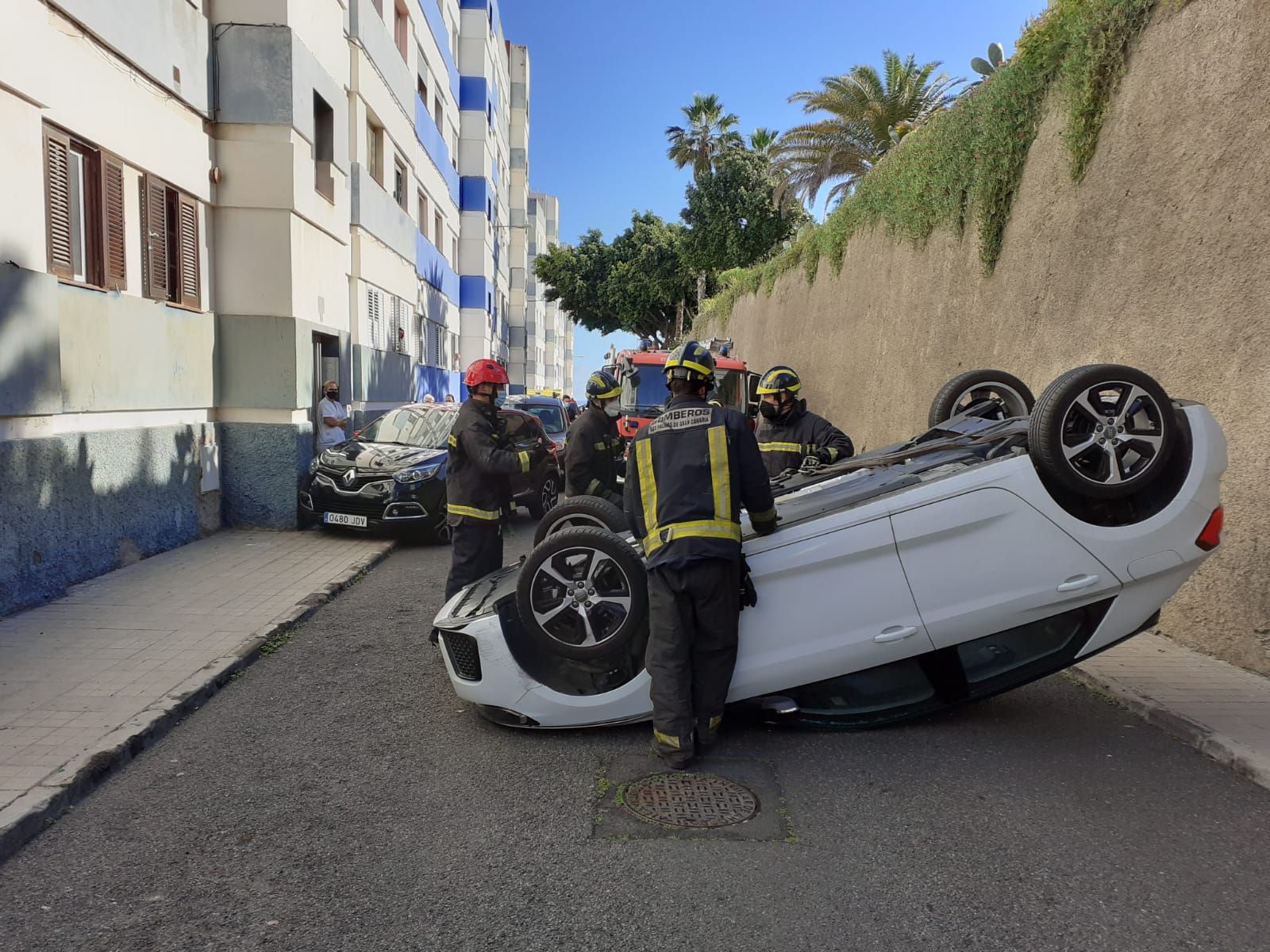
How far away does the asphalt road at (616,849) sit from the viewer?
297 cm

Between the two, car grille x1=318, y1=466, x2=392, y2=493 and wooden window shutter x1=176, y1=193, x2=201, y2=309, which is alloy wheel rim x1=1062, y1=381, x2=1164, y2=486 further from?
wooden window shutter x1=176, y1=193, x2=201, y2=309

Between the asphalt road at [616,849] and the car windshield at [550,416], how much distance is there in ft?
40.2

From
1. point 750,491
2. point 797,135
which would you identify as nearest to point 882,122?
point 797,135

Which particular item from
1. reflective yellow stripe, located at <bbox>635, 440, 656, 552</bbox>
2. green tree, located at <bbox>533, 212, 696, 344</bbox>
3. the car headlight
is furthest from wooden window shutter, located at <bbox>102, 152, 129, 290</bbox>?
green tree, located at <bbox>533, 212, 696, 344</bbox>

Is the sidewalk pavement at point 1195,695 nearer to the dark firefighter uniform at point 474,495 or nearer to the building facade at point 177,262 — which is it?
the dark firefighter uniform at point 474,495

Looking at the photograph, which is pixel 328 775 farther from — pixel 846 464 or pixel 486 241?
pixel 486 241

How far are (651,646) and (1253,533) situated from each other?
13.5ft

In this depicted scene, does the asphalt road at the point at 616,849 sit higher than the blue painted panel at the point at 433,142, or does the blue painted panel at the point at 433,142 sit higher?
the blue painted panel at the point at 433,142

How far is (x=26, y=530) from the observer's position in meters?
7.10

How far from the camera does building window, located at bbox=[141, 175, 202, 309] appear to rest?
945 centimetres

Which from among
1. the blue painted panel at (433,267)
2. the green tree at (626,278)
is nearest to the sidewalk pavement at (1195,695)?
the blue painted panel at (433,267)

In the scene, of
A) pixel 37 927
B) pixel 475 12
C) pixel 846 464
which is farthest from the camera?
pixel 475 12

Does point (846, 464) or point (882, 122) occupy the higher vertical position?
point (882, 122)

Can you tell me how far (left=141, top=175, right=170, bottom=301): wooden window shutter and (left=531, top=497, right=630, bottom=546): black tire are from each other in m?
6.34
